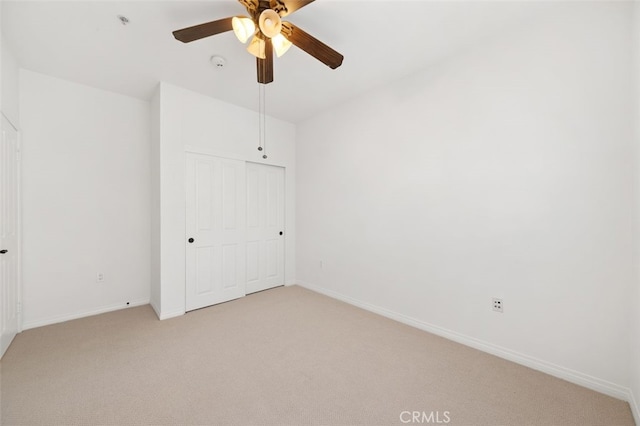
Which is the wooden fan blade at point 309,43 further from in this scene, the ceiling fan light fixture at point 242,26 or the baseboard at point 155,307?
the baseboard at point 155,307

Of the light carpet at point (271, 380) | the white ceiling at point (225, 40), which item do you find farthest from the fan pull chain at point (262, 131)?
the light carpet at point (271, 380)

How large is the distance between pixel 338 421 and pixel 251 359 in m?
0.93

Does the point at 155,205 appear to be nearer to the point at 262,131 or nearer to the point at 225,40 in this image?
the point at 262,131

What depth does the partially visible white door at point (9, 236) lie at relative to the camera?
2.16 meters

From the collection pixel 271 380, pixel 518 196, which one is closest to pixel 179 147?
pixel 271 380

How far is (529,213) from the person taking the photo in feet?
6.61

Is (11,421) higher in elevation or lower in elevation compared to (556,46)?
lower

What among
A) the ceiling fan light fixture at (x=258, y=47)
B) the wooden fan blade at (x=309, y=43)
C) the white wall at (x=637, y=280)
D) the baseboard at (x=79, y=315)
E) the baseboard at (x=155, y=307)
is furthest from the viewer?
the baseboard at (x=155, y=307)

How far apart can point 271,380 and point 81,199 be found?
3045mm

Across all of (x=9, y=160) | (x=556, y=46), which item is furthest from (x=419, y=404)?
(x=9, y=160)

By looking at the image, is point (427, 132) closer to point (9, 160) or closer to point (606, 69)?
point (606, 69)

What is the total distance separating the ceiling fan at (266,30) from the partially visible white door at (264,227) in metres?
2.15

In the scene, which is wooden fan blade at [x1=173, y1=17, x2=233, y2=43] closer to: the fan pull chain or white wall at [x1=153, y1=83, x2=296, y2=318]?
white wall at [x1=153, y1=83, x2=296, y2=318]

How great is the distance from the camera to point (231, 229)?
356cm
